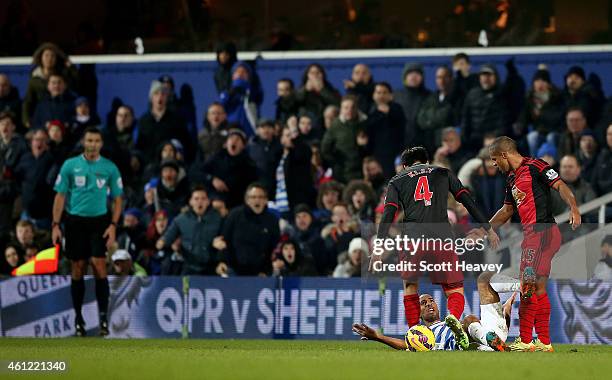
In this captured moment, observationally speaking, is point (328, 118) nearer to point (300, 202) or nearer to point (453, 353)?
point (300, 202)

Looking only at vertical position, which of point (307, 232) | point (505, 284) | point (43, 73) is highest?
point (43, 73)

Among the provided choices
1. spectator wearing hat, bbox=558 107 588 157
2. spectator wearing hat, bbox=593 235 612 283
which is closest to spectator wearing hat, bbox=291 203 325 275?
spectator wearing hat, bbox=558 107 588 157

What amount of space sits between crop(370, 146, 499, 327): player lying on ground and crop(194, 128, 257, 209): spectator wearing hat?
5.98 metres

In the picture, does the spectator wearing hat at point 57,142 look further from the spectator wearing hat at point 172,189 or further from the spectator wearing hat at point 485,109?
the spectator wearing hat at point 485,109

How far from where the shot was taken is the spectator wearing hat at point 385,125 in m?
17.7

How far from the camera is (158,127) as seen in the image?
1858 cm

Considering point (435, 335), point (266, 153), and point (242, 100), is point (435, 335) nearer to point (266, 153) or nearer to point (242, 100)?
point (266, 153)

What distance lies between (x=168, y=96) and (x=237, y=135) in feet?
5.69

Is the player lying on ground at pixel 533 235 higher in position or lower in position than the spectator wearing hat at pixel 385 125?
lower

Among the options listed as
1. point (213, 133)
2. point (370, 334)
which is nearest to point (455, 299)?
point (370, 334)

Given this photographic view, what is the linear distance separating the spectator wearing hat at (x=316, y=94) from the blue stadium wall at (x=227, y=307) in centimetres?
385

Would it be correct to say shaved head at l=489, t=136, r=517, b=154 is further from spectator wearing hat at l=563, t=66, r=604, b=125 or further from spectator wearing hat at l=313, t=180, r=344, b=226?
spectator wearing hat at l=563, t=66, r=604, b=125

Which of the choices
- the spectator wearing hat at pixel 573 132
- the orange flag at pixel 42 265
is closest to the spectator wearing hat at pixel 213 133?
the orange flag at pixel 42 265

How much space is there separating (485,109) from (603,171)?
75.4 inches
